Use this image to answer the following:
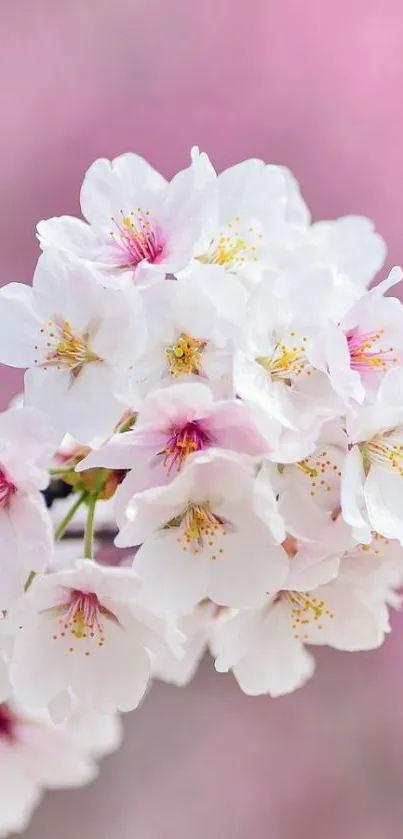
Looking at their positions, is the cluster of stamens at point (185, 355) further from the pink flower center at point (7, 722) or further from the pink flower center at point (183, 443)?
the pink flower center at point (7, 722)

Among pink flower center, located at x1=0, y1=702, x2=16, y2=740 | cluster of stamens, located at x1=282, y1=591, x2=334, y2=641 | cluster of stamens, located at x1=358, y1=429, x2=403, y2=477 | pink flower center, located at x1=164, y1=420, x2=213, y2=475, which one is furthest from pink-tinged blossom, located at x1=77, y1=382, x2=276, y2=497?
pink flower center, located at x1=0, y1=702, x2=16, y2=740

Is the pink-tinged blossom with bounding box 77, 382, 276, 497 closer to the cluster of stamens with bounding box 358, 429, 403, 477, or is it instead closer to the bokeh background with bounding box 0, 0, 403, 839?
the cluster of stamens with bounding box 358, 429, 403, 477

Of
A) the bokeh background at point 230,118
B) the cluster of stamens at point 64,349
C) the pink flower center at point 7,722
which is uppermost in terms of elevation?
the bokeh background at point 230,118

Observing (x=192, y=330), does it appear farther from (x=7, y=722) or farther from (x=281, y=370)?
(x=7, y=722)

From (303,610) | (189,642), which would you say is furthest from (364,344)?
(189,642)

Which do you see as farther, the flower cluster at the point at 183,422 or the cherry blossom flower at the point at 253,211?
the cherry blossom flower at the point at 253,211

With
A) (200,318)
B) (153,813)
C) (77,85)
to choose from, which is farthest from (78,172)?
(200,318)

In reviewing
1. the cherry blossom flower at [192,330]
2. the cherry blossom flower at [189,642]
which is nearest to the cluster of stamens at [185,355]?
the cherry blossom flower at [192,330]
